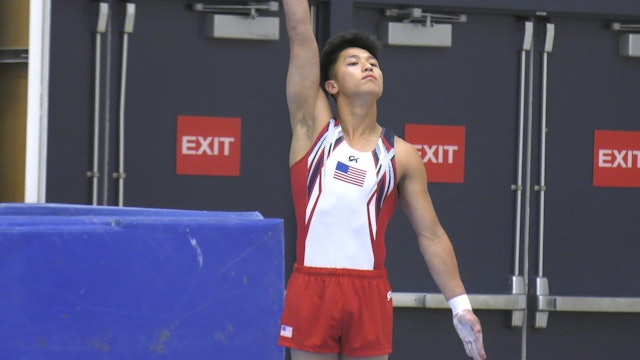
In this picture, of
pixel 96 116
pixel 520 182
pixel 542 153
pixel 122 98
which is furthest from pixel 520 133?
→ pixel 96 116

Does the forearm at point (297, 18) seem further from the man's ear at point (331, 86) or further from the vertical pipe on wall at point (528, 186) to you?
the vertical pipe on wall at point (528, 186)

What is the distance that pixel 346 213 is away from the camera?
503cm

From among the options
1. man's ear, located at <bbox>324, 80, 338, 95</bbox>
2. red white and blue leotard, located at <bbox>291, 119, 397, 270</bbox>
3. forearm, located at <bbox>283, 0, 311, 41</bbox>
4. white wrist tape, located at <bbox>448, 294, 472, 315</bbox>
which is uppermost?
forearm, located at <bbox>283, 0, 311, 41</bbox>

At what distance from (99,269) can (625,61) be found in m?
4.94

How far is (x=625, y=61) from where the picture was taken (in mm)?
8914

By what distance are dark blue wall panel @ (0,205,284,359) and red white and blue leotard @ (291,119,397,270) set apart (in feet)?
0.93

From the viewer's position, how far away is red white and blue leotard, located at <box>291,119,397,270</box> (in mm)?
5023

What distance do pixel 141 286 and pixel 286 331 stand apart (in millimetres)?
541

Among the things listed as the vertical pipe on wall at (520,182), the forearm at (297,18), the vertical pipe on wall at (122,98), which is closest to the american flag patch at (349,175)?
the forearm at (297,18)

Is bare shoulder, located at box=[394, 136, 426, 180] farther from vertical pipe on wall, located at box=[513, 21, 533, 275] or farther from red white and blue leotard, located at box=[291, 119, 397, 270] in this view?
vertical pipe on wall, located at box=[513, 21, 533, 275]

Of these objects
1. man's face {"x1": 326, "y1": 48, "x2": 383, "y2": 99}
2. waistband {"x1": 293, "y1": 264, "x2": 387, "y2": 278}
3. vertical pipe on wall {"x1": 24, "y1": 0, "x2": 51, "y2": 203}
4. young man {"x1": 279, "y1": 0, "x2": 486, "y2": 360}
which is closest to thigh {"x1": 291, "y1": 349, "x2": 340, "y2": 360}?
young man {"x1": 279, "y1": 0, "x2": 486, "y2": 360}

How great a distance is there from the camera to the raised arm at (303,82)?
5.14 meters

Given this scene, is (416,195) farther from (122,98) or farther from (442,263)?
(122,98)

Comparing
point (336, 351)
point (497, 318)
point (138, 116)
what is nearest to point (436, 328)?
point (497, 318)
